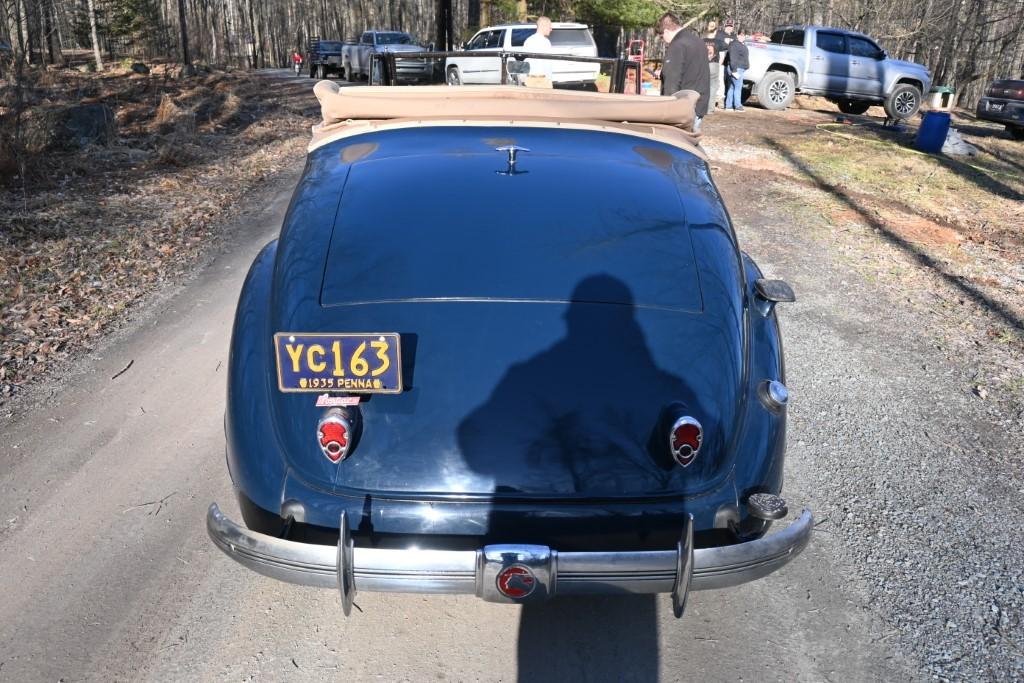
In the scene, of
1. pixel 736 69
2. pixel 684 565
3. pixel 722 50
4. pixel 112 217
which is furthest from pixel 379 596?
pixel 736 69

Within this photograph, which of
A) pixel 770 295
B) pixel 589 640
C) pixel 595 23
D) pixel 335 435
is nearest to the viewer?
pixel 335 435

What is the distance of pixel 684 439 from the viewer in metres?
2.37

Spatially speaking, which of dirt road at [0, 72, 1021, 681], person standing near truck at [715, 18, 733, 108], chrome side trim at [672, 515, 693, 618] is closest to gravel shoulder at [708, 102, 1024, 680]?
dirt road at [0, 72, 1021, 681]

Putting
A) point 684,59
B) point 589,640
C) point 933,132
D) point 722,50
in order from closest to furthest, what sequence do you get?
point 589,640
point 684,59
point 933,132
point 722,50

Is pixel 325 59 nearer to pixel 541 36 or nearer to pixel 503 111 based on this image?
pixel 541 36

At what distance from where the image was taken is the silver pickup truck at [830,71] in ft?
56.7

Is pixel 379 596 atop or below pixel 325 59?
below

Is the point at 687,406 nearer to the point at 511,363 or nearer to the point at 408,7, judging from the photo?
the point at 511,363

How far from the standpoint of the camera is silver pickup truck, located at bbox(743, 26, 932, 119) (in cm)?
1730

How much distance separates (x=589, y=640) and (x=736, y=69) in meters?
15.9

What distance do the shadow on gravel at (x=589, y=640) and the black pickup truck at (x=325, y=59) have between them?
33.0m

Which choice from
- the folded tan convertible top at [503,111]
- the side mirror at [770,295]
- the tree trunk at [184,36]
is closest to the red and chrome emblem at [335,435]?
the side mirror at [770,295]

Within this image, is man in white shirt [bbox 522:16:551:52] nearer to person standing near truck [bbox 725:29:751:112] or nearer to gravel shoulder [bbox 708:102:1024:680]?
gravel shoulder [bbox 708:102:1024:680]

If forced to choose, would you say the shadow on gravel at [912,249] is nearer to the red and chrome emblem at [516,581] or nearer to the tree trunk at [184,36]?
the red and chrome emblem at [516,581]
